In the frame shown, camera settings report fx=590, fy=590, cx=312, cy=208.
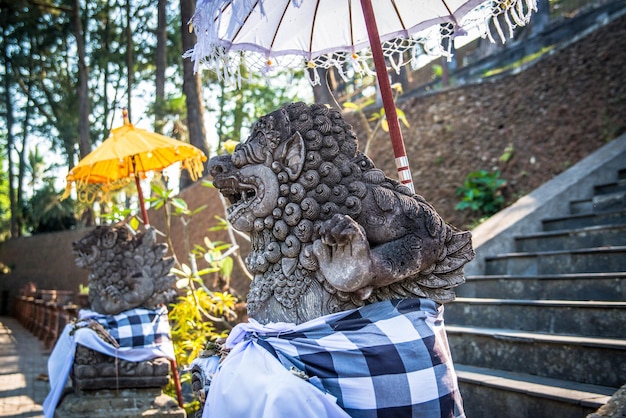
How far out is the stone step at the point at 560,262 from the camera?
390cm

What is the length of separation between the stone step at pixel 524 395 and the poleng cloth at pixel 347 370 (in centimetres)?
105

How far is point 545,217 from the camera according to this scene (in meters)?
5.21

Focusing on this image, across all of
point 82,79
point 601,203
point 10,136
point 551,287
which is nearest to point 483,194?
point 601,203

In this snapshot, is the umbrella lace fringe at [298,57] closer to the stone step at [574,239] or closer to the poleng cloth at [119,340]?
the stone step at [574,239]

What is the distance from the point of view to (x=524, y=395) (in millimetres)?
2924

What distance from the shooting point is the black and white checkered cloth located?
14.6 feet

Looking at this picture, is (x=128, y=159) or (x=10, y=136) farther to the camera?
(x=10, y=136)

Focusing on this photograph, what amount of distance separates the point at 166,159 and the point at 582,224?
11.9 feet

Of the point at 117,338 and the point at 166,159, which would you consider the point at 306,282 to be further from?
the point at 166,159

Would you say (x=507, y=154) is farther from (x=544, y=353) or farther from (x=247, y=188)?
(x=247, y=188)

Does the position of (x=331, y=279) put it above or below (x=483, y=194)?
below

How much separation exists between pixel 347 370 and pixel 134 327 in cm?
308

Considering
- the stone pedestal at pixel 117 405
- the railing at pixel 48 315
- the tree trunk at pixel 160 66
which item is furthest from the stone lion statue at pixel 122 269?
the tree trunk at pixel 160 66

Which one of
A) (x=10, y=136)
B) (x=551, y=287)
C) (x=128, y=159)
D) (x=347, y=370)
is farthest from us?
(x=10, y=136)
